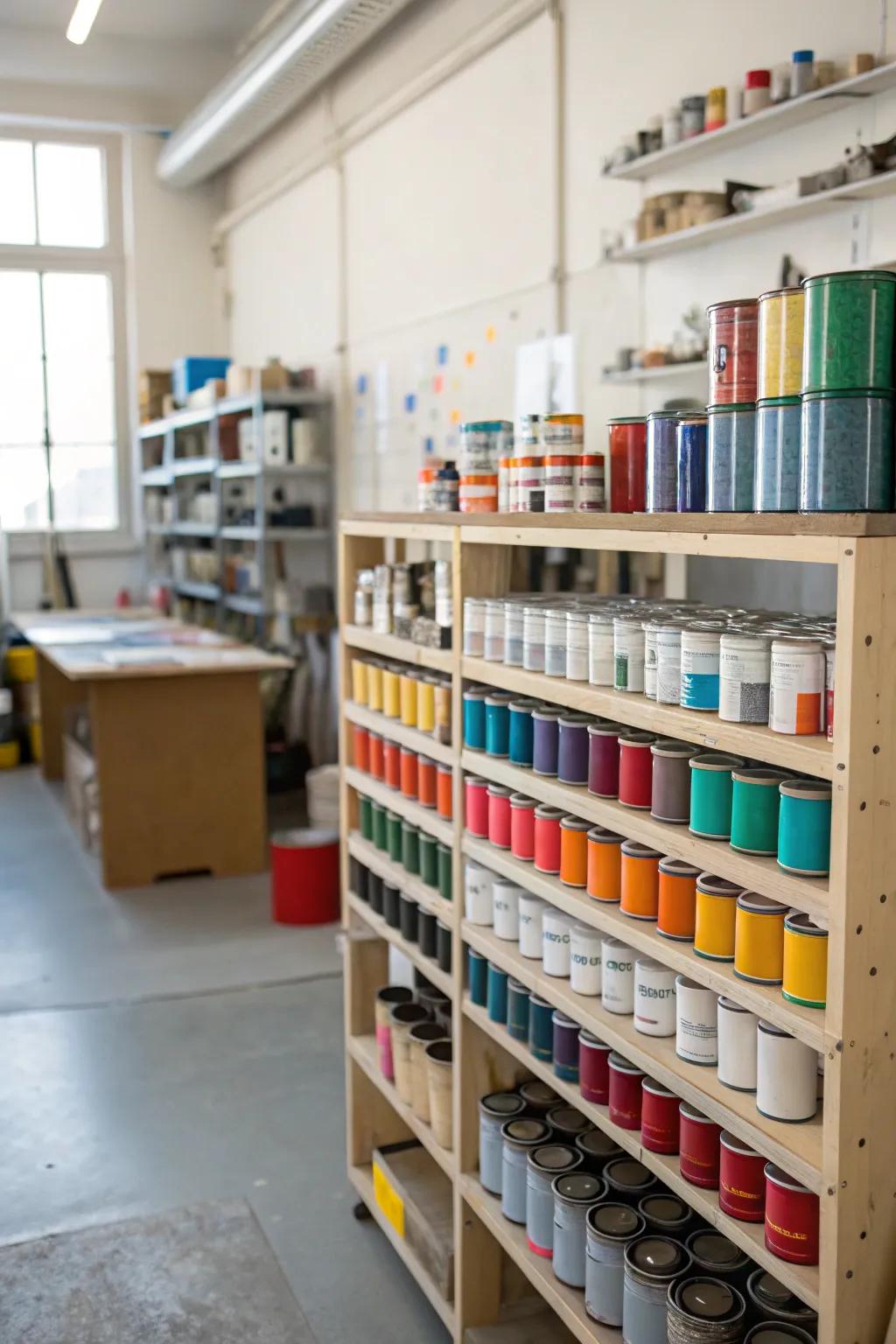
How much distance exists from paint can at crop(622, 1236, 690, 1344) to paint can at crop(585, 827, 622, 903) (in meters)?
0.55

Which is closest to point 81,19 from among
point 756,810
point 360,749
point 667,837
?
point 360,749

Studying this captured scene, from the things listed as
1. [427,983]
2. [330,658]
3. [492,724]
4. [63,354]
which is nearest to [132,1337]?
[427,983]

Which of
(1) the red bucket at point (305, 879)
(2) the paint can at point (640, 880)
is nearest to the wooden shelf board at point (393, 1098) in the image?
(2) the paint can at point (640, 880)

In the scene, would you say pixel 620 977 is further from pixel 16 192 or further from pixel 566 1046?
pixel 16 192

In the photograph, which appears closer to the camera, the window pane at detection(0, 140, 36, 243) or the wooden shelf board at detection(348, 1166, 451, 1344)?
the wooden shelf board at detection(348, 1166, 451, 1344)

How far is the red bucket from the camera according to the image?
192 inches

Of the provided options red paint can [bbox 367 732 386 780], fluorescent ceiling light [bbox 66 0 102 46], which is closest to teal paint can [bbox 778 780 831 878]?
red paint can [bbox 367 732 386 780]

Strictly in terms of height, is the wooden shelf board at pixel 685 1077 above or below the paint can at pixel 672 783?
below

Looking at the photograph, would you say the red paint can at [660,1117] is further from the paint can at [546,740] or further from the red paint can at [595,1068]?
the paint can at [546,740]

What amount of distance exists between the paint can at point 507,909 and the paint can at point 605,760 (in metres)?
0.37

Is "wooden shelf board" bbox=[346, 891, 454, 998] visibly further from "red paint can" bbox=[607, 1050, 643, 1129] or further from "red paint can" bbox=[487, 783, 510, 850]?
"red paint can" bbox=[607, 1050, 643, 1129]

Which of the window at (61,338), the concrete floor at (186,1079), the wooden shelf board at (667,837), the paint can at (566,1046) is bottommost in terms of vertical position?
the concrete floor at (186,1079)

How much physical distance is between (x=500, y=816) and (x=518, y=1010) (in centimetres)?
35

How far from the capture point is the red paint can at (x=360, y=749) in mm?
3020
